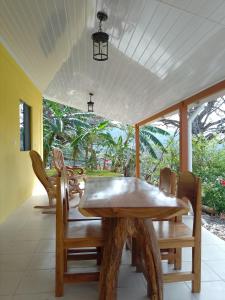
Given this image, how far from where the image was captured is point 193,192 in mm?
2174

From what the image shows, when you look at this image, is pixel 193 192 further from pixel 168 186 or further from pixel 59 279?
pixel 59 279

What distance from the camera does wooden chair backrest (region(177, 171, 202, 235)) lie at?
211cm

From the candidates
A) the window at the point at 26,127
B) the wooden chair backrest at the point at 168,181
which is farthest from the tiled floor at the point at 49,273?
the window at the point at 26,127

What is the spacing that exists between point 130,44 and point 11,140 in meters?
2.56

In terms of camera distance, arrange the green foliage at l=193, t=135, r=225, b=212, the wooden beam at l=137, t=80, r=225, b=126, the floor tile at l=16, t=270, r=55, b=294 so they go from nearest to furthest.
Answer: the floor tile at l=16, t=270, r=55, b=294, the wooden beam at l=137, t=80, r=225, b=126, the green foliage at l=193, t=135, r=225, b=212

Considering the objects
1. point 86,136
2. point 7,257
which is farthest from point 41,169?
point 86,136

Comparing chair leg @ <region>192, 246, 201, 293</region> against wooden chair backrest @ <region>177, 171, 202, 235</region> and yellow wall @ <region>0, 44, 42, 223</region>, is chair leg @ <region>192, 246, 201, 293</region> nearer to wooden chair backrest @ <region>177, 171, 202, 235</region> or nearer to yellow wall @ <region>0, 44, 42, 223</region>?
wooden chair backrest @ <region>177, 171, 202, 235</region>

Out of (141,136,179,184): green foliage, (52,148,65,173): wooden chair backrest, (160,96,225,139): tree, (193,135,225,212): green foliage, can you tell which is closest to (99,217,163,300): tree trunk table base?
(193,135,225,212): green foliage

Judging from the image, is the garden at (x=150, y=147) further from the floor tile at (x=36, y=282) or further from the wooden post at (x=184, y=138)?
the floor tile at (x=36, y=282)

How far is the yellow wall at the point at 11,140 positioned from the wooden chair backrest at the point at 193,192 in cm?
287

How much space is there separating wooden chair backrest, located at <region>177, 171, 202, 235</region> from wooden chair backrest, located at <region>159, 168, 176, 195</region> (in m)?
0.11

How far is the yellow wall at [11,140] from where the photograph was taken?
4.27m

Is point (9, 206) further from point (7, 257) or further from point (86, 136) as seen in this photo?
point (86, 136)


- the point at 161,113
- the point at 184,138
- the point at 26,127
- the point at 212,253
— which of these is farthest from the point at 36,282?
the point at 26,127
